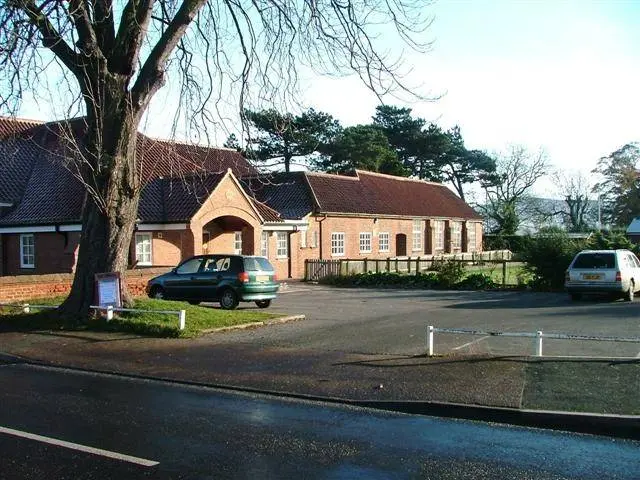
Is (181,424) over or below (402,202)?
below

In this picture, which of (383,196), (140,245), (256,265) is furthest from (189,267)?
(383,196)

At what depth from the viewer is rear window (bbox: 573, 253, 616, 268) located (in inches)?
839

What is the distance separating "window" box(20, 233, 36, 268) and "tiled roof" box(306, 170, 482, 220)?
1435 centimetres

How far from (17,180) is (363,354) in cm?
2616

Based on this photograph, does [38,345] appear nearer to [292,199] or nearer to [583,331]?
[583,331]

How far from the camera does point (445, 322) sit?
629 inches

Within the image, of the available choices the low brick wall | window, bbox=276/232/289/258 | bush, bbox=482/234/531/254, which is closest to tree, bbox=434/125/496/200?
bush, bbox=482/234/531/254

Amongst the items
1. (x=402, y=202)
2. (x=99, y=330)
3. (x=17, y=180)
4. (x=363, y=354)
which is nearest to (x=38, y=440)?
(x=363, y=354)

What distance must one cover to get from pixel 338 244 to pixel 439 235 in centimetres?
1446

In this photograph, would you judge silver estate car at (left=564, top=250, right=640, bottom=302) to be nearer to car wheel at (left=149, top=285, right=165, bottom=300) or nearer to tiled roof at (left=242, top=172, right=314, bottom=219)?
car wheel at (left=149, top=285, right=165, bottom=300)

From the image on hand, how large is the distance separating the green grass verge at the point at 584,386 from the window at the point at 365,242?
3054cm

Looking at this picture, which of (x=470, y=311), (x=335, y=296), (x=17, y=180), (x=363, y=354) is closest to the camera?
(x=363, y=354)

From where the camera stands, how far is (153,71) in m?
14.4

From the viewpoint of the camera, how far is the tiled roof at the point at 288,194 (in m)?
36.5
